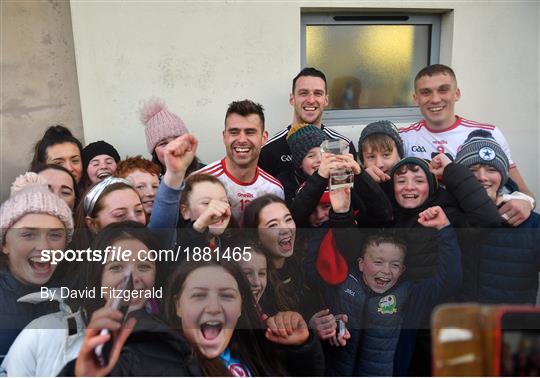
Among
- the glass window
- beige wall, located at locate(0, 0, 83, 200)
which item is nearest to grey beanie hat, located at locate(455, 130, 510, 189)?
the glass window

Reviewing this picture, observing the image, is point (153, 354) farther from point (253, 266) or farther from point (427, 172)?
point (427, 172)

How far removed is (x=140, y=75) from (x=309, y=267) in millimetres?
1850

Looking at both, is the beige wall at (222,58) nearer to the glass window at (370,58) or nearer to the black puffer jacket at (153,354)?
the glass window at (370,58)

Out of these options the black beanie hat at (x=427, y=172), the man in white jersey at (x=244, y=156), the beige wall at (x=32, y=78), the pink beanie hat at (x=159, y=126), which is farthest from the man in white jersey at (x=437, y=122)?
the beige wall at (x=32, y=78)

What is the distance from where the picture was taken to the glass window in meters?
Answer: 3.39

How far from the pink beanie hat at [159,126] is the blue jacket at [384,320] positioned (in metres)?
1.24

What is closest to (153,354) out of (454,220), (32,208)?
(32,208)

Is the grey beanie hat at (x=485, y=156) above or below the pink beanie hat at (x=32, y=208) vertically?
above

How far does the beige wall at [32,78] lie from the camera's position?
2900 mm

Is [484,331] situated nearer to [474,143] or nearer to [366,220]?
[366,220]

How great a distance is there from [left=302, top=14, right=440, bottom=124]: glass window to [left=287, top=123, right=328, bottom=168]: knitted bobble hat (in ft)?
3.89

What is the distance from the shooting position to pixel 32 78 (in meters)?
2.96

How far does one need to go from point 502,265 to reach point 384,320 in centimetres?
48

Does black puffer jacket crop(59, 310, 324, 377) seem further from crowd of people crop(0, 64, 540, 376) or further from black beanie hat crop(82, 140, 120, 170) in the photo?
black beanie hat crop(82, 140, 120, 170)
